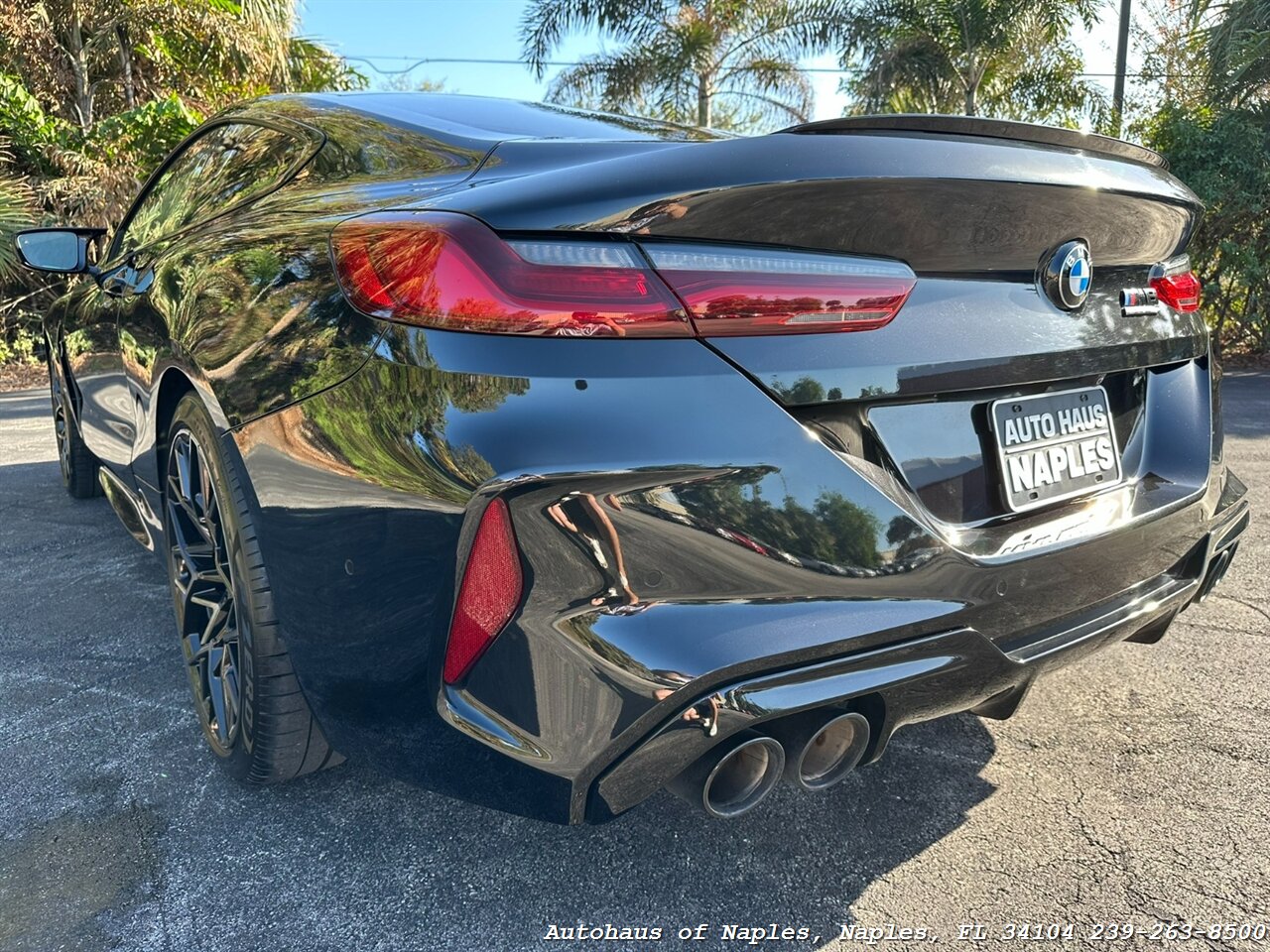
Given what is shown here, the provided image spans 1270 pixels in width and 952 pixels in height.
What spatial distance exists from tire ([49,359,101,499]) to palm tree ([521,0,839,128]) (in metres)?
12.0

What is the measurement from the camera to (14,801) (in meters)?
2.00

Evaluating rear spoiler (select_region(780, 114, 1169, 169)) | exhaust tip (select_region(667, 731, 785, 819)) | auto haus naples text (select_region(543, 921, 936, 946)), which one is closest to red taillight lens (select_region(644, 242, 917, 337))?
rear spoiler (select_region(780, 114, 1169, 169))

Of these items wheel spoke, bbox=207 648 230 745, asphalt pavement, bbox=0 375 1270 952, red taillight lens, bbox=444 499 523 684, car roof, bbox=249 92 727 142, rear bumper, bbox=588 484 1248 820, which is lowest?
asphalt pavement, bbox=0 375 1270 952

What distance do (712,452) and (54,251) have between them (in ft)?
9.02

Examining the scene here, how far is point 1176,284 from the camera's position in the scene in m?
1.99

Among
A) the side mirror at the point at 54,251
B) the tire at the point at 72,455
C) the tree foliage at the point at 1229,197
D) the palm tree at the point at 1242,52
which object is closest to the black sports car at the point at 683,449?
the side mirror at the point at 54,251

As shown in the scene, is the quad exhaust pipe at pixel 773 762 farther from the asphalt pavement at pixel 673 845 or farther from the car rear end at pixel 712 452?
the asphalt pavement at pixel 673 845

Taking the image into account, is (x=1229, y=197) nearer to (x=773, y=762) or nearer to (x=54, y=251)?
(x=54, y=251)

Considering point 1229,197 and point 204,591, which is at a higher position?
point 1229,197

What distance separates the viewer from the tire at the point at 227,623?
174 cm

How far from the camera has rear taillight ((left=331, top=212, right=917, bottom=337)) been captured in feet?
4.31

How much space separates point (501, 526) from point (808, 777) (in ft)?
2.12

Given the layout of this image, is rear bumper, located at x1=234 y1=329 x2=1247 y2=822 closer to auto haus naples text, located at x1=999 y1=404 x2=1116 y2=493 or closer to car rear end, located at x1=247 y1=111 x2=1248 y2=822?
car rear end, located at x1=247 y1=111 x2=1248 y2=822

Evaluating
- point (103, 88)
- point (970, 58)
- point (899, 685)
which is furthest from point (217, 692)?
point (970, 58)
